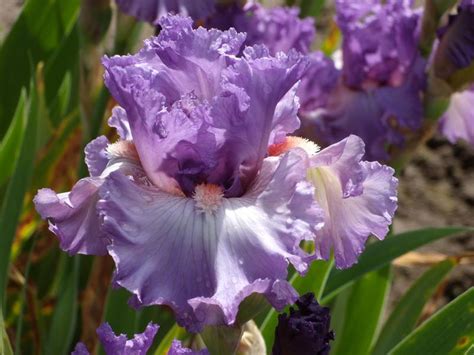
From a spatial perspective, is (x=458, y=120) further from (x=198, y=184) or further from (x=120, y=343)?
(x=120, y=343)

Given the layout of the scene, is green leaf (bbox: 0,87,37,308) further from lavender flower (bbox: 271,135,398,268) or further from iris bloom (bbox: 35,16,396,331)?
lavender flower (bbox: 271,135,398,268)

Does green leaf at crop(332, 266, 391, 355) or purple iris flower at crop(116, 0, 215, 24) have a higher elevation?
purple iris flower at crop(116, 0, 215, 24)

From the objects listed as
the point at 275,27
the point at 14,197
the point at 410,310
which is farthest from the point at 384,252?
the point at 14,197

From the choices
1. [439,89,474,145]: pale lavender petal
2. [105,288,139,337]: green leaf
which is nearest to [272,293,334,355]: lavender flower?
[105,288,139,337]: green leaf

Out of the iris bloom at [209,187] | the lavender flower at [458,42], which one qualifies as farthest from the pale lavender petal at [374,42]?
the iris bloom at [209,187]

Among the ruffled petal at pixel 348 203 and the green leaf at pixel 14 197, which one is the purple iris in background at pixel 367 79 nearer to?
the green leaf at pixel 14 197

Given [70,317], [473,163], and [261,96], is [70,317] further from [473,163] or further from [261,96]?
[473,163]

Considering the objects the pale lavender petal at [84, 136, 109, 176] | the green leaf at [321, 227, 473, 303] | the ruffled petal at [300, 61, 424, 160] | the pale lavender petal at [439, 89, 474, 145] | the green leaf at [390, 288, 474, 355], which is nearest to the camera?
the pale lavender petal at [84, 136, 109, 176]

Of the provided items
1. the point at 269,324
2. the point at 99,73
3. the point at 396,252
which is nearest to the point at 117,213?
the point at 269,324
